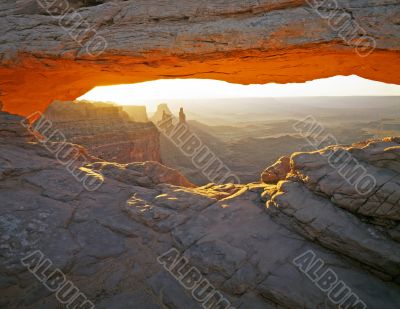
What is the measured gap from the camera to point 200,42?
252 inches

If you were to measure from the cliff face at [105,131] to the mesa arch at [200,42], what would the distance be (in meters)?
14.4

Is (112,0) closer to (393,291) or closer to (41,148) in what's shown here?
(41,148)

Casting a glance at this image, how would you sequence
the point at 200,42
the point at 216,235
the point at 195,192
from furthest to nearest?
1. the point at 195,192
2. the point at 200,42
3. the point at 216,235

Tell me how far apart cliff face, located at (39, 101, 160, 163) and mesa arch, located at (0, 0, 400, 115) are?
1439 centimetres

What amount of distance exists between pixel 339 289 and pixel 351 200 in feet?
5.59

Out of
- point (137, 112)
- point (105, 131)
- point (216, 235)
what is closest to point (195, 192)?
point (216, 235)

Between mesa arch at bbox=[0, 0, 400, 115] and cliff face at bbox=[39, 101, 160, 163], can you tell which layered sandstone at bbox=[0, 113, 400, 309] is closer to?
mesa arch at bbox=[0, 0, 400, 115]

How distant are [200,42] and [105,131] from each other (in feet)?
63.1

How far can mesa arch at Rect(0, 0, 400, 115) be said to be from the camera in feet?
19.1

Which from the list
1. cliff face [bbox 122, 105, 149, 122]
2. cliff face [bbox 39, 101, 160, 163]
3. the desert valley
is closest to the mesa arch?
the desert valley

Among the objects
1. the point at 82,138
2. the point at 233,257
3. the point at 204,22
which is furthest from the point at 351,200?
the point at 82,138

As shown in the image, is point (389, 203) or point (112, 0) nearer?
point (389, 203)

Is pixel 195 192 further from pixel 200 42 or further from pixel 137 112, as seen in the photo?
pixel 137 112

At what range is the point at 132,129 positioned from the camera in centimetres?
2556
